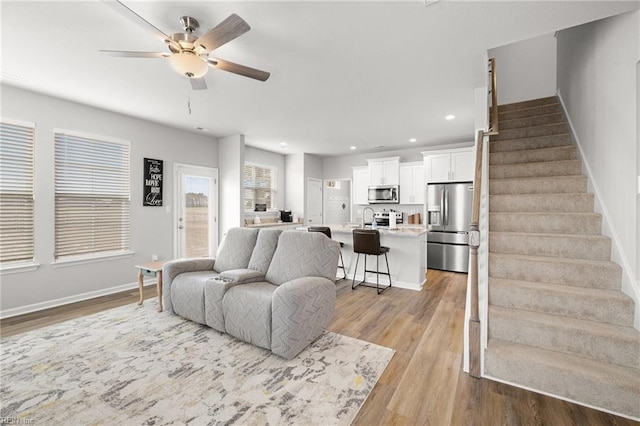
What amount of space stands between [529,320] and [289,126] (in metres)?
4.15

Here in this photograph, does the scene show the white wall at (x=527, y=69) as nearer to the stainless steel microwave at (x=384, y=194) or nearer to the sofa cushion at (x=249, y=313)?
the stainless steel microwave at (x=384, y=194)

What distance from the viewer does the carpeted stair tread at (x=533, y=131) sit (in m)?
3.45

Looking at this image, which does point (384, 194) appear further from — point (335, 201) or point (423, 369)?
point (423, 369)

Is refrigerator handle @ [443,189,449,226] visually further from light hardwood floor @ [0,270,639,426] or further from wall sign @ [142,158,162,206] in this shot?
wall sign @ [142,158,162,206]

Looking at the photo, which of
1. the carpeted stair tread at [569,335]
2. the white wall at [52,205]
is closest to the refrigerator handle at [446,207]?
the carpeted stair tread at [569,335]

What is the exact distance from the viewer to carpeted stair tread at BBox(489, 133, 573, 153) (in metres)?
3.29

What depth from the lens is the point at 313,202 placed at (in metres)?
7.40

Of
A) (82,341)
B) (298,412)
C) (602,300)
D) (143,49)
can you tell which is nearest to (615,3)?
(602,300)

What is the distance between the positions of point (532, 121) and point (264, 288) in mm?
4146

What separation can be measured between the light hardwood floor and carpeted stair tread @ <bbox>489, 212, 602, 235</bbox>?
1.15m

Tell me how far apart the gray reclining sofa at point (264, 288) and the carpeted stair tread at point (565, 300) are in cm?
149

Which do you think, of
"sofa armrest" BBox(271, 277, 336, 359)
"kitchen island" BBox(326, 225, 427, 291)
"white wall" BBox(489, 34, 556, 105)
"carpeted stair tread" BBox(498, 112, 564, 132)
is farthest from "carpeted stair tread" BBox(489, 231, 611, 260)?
"white wall" BBox(489, 34, 556, 105)

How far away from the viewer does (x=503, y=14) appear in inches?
77.7

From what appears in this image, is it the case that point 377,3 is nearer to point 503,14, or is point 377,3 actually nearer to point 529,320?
point 503,14
